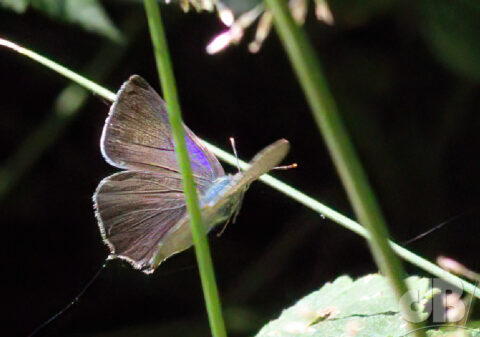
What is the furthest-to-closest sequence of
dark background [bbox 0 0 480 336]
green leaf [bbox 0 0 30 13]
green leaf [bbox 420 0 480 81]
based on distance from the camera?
dark background [bbox 0 0 480 336], green leaf [bbox 420 0 480 81], green leaf [bbox 0 0 30 13]

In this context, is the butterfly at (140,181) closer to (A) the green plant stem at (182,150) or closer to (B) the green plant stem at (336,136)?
(A) the green plant stem at (182,150)

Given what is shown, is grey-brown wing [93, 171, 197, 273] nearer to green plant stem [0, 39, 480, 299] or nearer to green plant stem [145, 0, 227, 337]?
green plant stem [0, 39, 480, 299]

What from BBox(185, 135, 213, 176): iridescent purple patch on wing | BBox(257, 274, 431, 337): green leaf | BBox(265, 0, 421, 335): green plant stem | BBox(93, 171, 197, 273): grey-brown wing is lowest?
BBox(265, 0, 421, 335): green plant stem

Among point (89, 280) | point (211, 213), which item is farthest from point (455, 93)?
point (211, 213)

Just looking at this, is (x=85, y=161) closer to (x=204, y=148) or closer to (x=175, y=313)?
(x=175, y=313)

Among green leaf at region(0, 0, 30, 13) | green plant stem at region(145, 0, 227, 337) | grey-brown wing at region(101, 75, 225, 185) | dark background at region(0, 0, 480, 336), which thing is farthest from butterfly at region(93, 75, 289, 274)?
dark background at region(0, 0, 480, 336)
